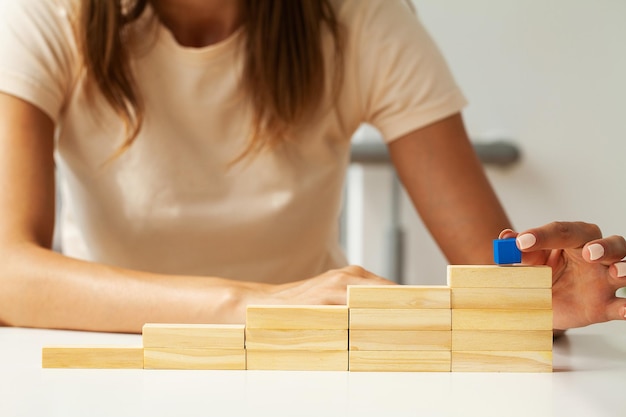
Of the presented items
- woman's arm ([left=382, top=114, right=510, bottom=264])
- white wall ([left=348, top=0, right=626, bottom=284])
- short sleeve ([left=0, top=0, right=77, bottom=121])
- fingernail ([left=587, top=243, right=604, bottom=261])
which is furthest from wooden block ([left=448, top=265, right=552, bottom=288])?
white wall ([left=348, top=0, right=626, bottom=284])

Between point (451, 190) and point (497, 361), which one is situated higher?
point (451, 190)

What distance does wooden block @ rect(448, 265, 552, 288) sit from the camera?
28.5 inches

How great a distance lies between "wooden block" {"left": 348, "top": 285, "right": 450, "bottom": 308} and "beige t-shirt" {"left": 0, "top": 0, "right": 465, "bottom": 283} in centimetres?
65

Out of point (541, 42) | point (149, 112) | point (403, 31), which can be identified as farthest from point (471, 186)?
point (541, 42)

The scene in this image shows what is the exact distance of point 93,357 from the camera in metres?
0.73

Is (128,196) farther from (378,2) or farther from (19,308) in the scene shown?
(378,2)

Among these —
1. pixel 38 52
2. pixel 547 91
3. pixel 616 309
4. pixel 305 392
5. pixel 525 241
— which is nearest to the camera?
pixel 305 392

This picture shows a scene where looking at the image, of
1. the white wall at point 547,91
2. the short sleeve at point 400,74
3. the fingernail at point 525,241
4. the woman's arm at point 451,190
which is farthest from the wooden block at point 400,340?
the white wall at point 547,91

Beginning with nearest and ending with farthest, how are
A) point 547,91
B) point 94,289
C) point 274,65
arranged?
point 94,289 → point 274,65 → point 547,91

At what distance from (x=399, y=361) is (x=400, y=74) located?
73 cm

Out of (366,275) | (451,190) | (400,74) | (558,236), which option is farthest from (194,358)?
(400,74)

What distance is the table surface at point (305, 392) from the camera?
0.59m

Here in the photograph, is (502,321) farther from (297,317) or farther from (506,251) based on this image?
(297,317)

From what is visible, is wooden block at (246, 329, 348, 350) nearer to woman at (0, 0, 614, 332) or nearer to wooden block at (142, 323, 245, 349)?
wooden block at (142, 323, 245, 349)
